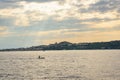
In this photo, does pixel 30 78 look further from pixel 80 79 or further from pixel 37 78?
pixel 80 79

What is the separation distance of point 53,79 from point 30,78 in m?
7.20

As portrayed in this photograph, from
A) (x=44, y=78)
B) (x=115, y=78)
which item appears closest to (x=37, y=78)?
(x=44, y=78)

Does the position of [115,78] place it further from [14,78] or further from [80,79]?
[14,78]

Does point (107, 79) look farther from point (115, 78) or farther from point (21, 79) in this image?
point (21, 79)

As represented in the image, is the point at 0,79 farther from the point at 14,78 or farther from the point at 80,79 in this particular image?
the point at 80,79

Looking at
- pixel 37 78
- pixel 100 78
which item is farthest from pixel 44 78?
pixel 100 78

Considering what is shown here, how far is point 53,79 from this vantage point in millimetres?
92500

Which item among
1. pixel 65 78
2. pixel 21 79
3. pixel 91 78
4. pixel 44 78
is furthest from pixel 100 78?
pixel 21 79

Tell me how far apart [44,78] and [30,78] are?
4.00 meters

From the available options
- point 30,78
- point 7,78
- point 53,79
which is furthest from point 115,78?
point 7,78

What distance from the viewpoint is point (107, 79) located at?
91.6m

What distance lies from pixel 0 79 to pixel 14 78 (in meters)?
5.45

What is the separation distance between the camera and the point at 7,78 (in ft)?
315

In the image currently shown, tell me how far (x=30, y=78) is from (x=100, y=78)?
1978 centimetres
